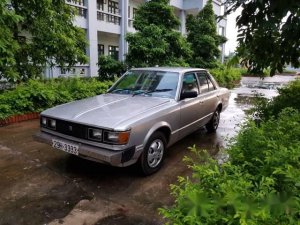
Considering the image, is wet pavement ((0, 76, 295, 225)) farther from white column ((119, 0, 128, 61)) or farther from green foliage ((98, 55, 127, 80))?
white column ((119, 0, 128, 61))

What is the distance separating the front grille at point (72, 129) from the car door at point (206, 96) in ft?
9.03

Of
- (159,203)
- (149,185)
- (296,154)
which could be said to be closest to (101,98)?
(149,185)

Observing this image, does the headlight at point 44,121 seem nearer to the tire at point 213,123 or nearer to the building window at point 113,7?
the tire at point 213,123

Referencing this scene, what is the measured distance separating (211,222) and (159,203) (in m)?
2.18

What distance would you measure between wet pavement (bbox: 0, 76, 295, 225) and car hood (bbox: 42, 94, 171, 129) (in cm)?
87

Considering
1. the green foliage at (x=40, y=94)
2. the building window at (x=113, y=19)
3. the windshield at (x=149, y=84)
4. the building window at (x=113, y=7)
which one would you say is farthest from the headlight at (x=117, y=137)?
the building window at (x=113, y=7)

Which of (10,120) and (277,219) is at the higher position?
(277,219)

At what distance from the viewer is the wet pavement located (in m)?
3.26

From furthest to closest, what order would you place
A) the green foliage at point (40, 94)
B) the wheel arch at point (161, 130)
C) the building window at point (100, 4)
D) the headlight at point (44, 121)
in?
1. the building window at point (100, 4)
2. the green foliage at point (40, 94)
3. the headlight at point (44, 121)
4. the wheel arch at point (161, 130)

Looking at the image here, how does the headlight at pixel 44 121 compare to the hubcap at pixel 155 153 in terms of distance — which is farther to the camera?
the headlight at pixel 44 121

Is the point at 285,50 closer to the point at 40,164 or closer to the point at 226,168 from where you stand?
the point at 226,168

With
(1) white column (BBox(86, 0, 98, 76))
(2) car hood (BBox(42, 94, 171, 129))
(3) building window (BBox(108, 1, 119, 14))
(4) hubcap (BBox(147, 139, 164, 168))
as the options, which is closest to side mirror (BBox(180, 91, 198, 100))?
(2) car hood (BBox(42, 94, 171, 129))

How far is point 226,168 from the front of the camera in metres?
2.14

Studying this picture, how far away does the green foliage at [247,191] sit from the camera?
1445 mm
